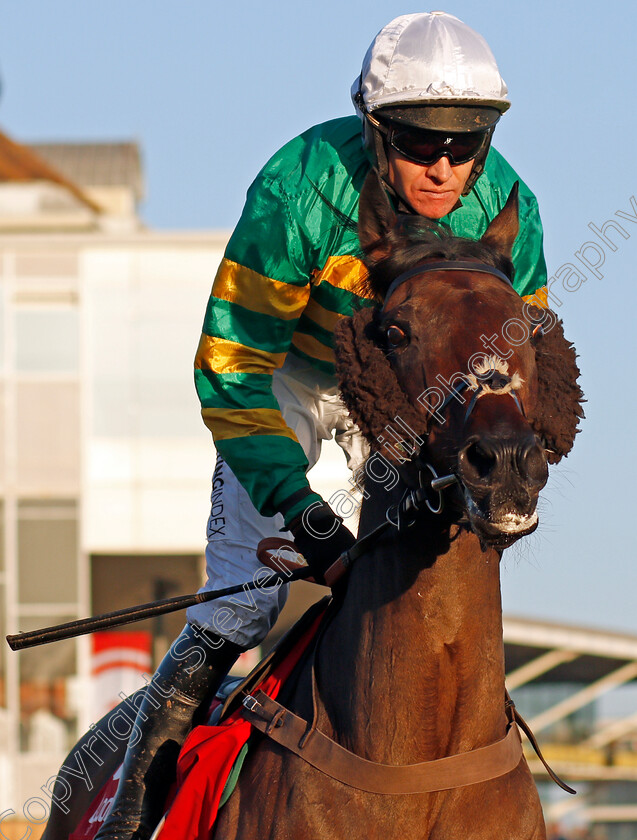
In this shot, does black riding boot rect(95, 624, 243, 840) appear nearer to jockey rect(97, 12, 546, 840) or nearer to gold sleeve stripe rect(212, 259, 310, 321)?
jockey rect(97, 12, 546, 840)

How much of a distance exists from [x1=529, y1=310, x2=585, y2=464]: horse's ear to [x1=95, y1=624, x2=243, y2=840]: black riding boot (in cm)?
155

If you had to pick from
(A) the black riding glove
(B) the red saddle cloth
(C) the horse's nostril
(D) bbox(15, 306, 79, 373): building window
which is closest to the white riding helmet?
(A) the black riding glove

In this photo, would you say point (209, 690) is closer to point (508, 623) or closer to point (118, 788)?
point (118, 788)

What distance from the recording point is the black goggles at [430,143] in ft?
13.6

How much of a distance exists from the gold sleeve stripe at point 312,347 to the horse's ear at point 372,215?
88 cm

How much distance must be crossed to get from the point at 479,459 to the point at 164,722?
Result: 1.89 metres

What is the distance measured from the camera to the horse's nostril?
3154mm

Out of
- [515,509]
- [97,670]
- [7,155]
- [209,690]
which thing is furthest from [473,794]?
[7,155]

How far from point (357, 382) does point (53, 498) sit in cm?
1633

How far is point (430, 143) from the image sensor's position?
4164mm

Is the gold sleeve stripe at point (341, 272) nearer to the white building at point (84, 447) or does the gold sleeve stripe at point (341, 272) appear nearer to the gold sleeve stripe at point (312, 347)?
the gold sleeve stripe at point (312, 347)

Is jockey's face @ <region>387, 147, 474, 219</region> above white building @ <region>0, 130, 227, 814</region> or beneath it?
above

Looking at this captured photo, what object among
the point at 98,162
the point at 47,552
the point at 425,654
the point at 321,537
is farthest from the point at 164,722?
the point at 98,162

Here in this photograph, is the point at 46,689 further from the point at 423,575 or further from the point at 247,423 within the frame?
the point at 423,575
